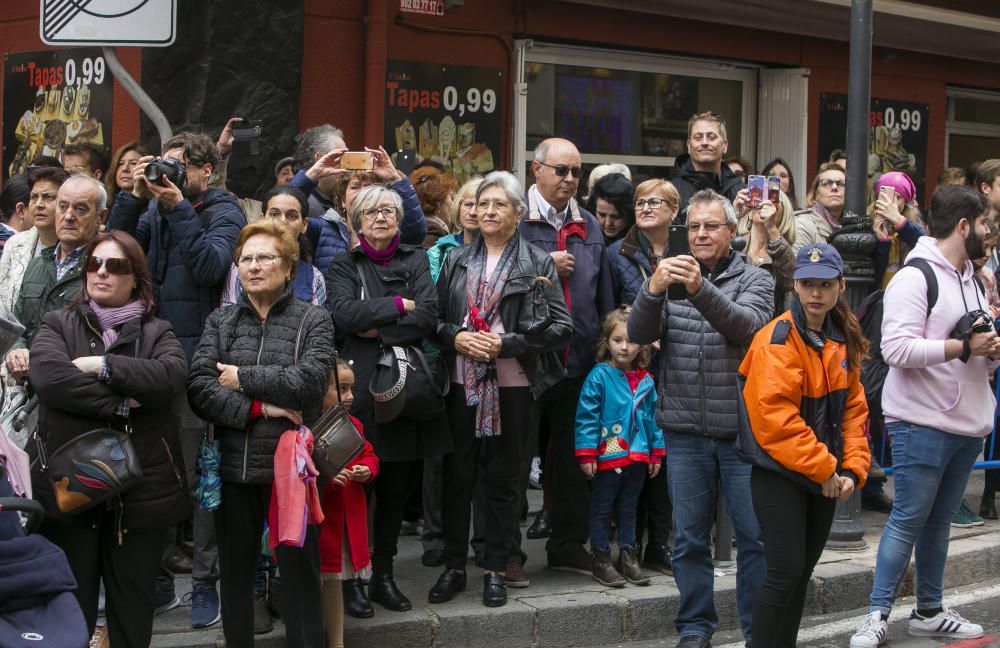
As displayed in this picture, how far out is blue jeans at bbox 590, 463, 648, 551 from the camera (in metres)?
7.21

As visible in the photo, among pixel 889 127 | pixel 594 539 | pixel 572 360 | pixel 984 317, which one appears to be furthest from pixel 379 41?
pixel 889 127

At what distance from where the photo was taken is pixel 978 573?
8.07m

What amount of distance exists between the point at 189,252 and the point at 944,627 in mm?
4226

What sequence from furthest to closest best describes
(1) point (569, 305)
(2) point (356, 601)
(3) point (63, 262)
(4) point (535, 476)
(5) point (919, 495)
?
1. (4) point (535, 476)
2. (1) point (569, 305)
3. (5) point (919, 495)
4. (2) point (356, 601)
5. (3) point (63, 262)

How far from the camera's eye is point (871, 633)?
21.7 feet

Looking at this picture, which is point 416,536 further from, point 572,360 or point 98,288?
point 98,288

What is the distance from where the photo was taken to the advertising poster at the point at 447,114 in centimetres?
1033

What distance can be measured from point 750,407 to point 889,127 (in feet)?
30.2

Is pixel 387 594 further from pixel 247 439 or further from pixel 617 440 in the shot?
pixel 617 440

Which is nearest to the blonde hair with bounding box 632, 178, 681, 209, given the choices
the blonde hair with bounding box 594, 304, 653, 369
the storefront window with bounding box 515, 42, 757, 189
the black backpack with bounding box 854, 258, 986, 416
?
the blonde hair with bounding box 594, 304, 653, 369

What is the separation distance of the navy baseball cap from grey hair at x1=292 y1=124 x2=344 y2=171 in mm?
2957

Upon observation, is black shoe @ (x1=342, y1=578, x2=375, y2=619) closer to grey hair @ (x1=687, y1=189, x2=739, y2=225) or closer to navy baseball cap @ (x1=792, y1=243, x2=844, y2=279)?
grey hair @ (x1=687, y1=189, x2=739, y2=225)

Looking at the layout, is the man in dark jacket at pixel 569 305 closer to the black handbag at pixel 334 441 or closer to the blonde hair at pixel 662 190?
the blonde hair at pixel 662 190

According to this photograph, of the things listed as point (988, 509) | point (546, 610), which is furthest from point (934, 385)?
point (988, 509)
